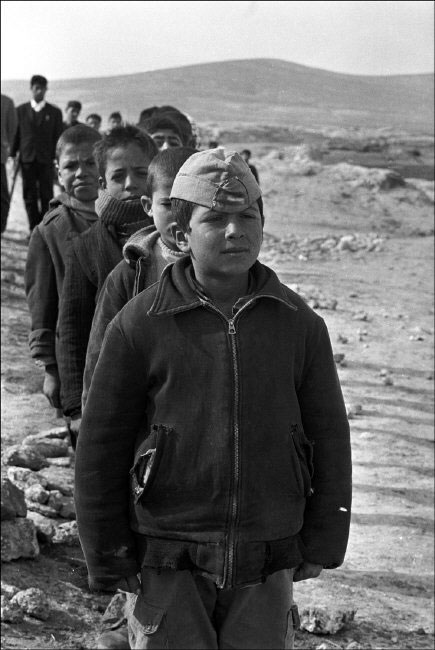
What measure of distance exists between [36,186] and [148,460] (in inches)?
381

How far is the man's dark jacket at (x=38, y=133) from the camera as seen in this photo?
38.0 ft

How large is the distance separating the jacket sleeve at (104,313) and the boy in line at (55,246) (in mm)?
1181

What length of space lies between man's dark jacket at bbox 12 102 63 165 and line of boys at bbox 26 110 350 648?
911cm

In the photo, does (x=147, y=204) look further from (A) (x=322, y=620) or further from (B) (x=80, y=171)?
(A) (x=322, y=620)

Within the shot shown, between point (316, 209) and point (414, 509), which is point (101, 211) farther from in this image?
point (316, 209)

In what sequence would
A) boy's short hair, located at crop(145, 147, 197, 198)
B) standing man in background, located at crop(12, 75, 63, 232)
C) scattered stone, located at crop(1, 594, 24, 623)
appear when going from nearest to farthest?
boy's short hair, located at crop(145, 147, 197, 198) < scattered stone, located at crop(1, 594, 24, 623) < standing man in background, located at crop(12, 75, 63, 232)

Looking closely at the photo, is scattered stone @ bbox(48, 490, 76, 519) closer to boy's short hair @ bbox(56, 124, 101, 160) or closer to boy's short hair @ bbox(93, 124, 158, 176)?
boy's short hair @ bbox(56, 124, 101, 160)

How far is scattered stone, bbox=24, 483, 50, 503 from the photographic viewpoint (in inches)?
211

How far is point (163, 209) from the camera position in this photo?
3.28 m

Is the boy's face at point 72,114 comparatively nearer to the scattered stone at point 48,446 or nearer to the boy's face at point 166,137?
the scattered stone at point 48,446

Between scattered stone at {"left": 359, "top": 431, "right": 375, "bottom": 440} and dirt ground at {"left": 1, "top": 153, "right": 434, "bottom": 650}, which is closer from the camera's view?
dirt ground at {"left": 1, "top": 153, "right": 434, "bottom": 650}

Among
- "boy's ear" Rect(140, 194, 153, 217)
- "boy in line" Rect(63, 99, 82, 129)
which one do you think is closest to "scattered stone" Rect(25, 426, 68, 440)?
"boy's ear" Rect(140, 194, 153, 217)

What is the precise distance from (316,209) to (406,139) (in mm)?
19514

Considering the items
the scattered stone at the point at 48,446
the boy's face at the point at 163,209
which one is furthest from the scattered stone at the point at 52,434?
the boy's face at the point at 163,209
